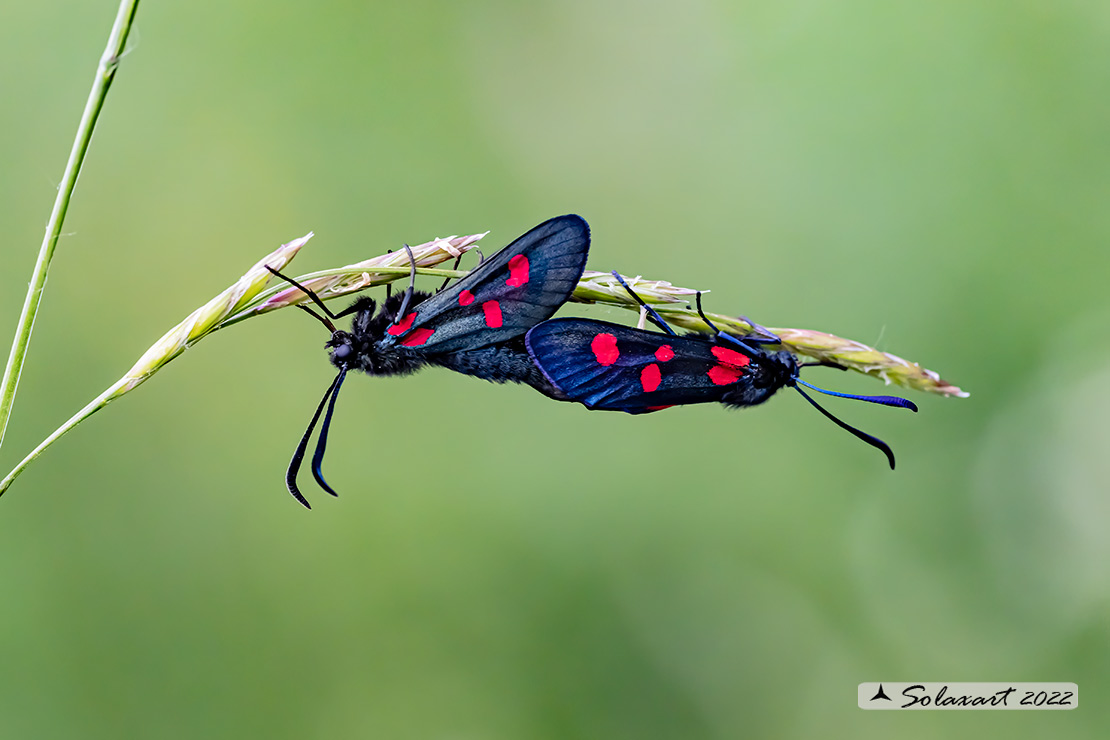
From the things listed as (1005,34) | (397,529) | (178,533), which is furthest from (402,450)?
(1005,34)

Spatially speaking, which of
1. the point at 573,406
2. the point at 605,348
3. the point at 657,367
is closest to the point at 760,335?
the point at 657,367

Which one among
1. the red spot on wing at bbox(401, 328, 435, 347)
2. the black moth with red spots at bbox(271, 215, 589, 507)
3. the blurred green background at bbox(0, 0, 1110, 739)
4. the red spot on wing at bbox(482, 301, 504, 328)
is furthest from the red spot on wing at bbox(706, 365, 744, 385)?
the blurred green background at bbox(0, 0, 1110, 739)

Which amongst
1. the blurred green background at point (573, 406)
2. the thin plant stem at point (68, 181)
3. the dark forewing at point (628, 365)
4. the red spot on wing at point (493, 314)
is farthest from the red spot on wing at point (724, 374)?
the blurred green background at point (573, 406)

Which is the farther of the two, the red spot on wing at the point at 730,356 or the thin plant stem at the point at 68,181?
the red spot on wing at the point at 730,356

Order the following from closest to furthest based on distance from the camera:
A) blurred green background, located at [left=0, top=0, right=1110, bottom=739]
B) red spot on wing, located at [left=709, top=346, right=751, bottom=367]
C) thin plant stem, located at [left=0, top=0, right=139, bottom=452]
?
thin plant stem, located at [left=0, top=0, right=139, bottom=452], red spot on wing, located at [left=709, top=346, right=751, bottom=367], blurred green background, located at [left=0, top=0, right=1110, bottom=739]

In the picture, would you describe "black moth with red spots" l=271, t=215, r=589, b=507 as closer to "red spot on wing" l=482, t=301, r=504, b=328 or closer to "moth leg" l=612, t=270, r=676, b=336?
"red spot on wing" l=482, t=301, r=504, b=328

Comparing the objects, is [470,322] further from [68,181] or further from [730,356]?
[68,181]

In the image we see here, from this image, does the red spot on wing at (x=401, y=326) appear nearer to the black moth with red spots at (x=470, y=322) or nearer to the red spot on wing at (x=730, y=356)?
the black moth with red spots at (x=470, y=322)
